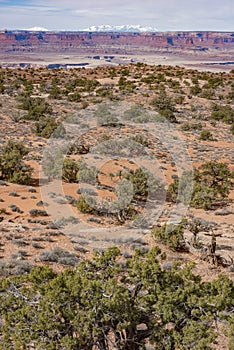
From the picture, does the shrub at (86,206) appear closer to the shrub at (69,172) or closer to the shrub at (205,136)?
the shrub at (69,172)

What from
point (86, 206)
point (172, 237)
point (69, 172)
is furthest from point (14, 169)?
point (172, 237)

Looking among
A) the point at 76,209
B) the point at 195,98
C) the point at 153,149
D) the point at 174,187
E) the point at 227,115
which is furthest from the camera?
the point at 195,98

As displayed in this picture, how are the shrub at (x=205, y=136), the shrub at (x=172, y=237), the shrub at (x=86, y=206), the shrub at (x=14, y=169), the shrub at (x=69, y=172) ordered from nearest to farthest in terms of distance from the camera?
1. the shrub at (x=172, y=237)
2. the shrub at (x=86, y=206)
3. the shrub at (x=14, y=169)
4. the shrub at (x=69, y=172)
5. the shrub at (x=205, y=136)

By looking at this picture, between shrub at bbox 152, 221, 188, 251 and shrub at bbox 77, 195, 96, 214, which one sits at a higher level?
shrub at bbox 152, 221, 188, 251

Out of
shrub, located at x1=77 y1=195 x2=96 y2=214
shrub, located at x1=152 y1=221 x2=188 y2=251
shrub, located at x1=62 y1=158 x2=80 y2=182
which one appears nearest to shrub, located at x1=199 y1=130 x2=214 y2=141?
shrub, located at x1=62 y1=158 x2=80 y2=182

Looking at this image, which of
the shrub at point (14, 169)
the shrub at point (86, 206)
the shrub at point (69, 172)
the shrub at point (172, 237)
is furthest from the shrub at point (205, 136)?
the shrub at point (172, 237)

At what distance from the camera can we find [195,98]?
47.6 metres

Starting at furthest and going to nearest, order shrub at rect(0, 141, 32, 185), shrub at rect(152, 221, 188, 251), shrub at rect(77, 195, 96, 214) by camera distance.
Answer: shrub at rect(0, 141, 32, 185)
shrub at rect(77, 195, 96, 214)
shrub at rect(152, 221, 188, 251)

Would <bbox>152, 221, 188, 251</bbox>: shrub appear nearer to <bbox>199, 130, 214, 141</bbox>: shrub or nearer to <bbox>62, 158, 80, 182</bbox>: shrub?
<bbox>62, 158, 80, 182</bbox>: shrub

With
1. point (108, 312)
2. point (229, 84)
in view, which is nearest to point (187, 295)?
point (108, 312)

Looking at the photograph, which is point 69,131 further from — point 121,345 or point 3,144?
point 121,345

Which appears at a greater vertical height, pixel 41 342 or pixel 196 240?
pixel 41 342

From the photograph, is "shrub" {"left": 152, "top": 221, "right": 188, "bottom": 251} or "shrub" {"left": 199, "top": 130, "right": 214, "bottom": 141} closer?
"shrub" {"left": 152, "top": 221, "right": 188, "bottom": 251}

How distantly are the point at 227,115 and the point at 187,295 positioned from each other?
117 feet
